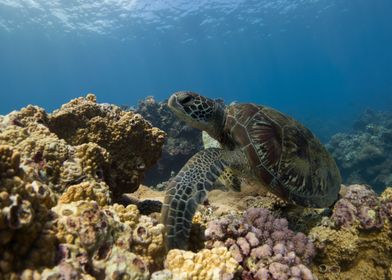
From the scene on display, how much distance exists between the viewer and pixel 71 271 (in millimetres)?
1451

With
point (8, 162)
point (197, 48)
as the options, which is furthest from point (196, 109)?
point (197, 48)

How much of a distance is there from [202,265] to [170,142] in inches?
326

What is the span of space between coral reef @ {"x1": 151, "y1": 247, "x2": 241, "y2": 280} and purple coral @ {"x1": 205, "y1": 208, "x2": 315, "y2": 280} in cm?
50

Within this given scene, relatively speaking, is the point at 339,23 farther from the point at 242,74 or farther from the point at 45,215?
the point at 45,215

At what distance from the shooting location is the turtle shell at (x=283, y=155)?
3990 mm

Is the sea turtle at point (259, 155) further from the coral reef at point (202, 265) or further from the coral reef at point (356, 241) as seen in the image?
the coral reef at point (202, 265)

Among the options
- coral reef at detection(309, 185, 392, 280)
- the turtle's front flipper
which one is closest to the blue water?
coral reef at detection(309, 185, 392, 280)

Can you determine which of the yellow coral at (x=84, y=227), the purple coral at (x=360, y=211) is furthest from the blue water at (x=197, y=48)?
the yellow coral at (x=84, y=227)

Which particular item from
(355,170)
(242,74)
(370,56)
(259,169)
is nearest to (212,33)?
(355,170)

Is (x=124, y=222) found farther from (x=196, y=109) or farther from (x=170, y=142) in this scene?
(x=170, y=142)

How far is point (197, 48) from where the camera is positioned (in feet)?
227

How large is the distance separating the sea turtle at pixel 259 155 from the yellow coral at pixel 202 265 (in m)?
1.12

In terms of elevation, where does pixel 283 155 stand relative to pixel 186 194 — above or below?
above

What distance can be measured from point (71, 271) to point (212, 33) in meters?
57.1
